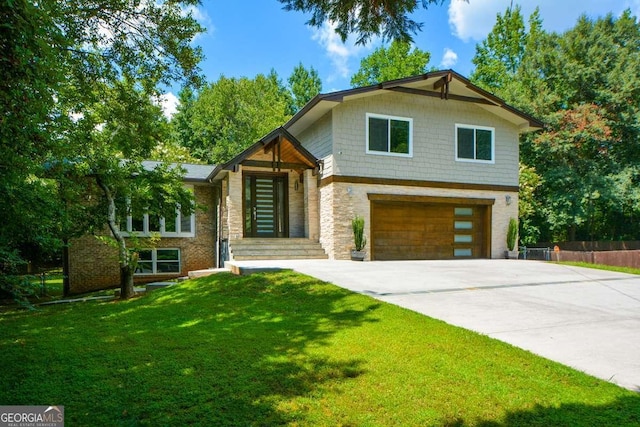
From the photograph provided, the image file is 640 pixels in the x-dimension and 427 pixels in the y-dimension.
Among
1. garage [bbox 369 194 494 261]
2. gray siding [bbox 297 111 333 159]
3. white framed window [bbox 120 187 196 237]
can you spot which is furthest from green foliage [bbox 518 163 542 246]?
white framed window [bbox 120 187 196 237]

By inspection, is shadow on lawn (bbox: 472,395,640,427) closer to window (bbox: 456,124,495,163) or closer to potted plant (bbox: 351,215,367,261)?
potted plant (bbox: 351,215,367,261)

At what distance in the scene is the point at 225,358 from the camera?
13.1ft

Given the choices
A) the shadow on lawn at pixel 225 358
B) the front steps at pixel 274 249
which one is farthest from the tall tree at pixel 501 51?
the shadow on lawn at pixel 225 358

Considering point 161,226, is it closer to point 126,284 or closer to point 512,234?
point 126,284

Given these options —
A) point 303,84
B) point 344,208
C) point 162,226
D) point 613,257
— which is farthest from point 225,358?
point 303,84

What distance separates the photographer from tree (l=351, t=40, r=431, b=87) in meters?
32.6

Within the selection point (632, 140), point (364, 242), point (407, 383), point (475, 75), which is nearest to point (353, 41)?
point (407, 383)

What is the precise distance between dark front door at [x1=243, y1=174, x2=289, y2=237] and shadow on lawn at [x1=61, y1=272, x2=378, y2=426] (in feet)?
22.4

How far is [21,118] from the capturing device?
3172 millimetres

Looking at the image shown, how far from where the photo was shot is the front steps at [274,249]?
1223 centimetres

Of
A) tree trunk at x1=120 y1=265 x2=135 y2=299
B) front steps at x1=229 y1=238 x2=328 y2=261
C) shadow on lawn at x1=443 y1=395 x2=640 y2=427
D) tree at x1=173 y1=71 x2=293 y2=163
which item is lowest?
tree trunk at x1=120 y1=265 x2=135 y2=299

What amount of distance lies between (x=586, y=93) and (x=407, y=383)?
86.9ft

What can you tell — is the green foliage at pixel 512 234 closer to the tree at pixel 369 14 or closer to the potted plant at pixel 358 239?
the potted plant at pixel 358 239

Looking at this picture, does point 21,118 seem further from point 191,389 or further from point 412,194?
point 412,194
